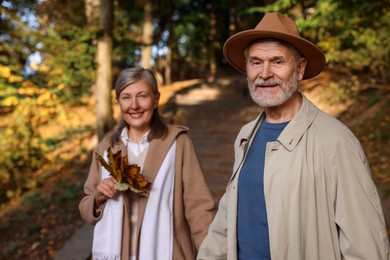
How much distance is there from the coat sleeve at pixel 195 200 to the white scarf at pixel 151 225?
0.35 feet

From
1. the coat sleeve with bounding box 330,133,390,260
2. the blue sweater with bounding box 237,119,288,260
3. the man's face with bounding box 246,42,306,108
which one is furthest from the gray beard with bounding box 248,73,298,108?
the coat sleeve with bounding box 330,133,390,260

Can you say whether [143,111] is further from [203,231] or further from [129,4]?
[129,4]

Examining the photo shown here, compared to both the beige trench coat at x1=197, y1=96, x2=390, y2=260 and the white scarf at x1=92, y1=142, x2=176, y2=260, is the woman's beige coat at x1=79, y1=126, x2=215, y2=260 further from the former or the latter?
the beige trench coat at x1=197, y1=96, x2=390, y2=260

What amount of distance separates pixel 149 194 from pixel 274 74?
118 centimetres

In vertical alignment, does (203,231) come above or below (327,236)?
below

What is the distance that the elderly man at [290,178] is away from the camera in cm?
183

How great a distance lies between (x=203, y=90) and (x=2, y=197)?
7711 mm

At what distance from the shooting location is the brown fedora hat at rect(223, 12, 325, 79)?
2.16 meters

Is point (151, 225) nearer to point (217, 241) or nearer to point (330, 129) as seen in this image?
point (217, 241)

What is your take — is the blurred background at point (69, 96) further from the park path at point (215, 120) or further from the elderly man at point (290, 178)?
the elderly man at point (290, 178)

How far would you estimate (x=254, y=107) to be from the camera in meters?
12.5

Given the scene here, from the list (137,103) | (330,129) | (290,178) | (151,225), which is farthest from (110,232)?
(330,129)

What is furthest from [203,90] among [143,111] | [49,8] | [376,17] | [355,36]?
[143,111]

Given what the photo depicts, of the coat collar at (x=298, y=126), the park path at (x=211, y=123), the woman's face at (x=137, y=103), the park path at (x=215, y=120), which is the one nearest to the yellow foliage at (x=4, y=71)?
the park path at (x=211, y=123)
